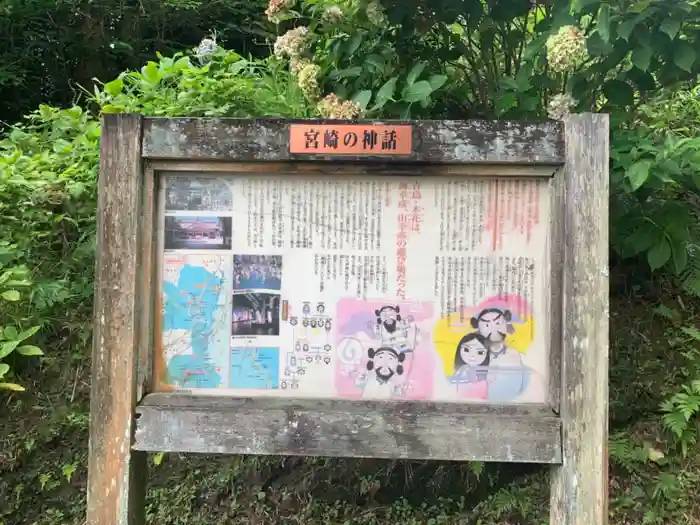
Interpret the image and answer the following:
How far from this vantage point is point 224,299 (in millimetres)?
1957

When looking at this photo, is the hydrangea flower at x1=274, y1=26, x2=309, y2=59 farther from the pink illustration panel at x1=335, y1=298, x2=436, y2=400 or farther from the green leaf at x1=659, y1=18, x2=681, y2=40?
Answer: the green leaf at x1=659, y1=18, x2=681, y2=40

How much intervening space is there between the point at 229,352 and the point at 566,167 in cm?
127

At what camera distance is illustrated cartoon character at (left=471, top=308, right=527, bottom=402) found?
1922 mm

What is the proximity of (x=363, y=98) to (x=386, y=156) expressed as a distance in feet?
2.38

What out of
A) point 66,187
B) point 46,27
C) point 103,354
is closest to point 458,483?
point 103,354

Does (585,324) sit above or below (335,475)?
above

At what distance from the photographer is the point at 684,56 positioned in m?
2.38

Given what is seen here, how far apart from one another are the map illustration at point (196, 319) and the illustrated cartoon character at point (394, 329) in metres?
0.51

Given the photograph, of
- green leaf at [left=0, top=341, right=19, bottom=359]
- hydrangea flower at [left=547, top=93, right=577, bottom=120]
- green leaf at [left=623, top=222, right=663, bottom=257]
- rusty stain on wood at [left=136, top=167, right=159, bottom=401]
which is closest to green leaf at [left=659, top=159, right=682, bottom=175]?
green leaf at [left=623, top=222, right=663, bottom=257]

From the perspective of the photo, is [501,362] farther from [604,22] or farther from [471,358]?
[604,22]

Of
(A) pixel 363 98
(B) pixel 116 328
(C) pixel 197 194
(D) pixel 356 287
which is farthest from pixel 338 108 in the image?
(B) pixel 116 328

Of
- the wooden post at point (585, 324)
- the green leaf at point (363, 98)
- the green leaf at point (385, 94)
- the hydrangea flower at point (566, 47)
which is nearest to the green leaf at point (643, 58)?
the hydrangea flower at point (566, 47)

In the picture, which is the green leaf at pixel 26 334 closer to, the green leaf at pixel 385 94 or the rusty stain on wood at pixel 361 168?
the rusty stain on wood at pixel 361 168

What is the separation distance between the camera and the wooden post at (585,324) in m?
1.86
